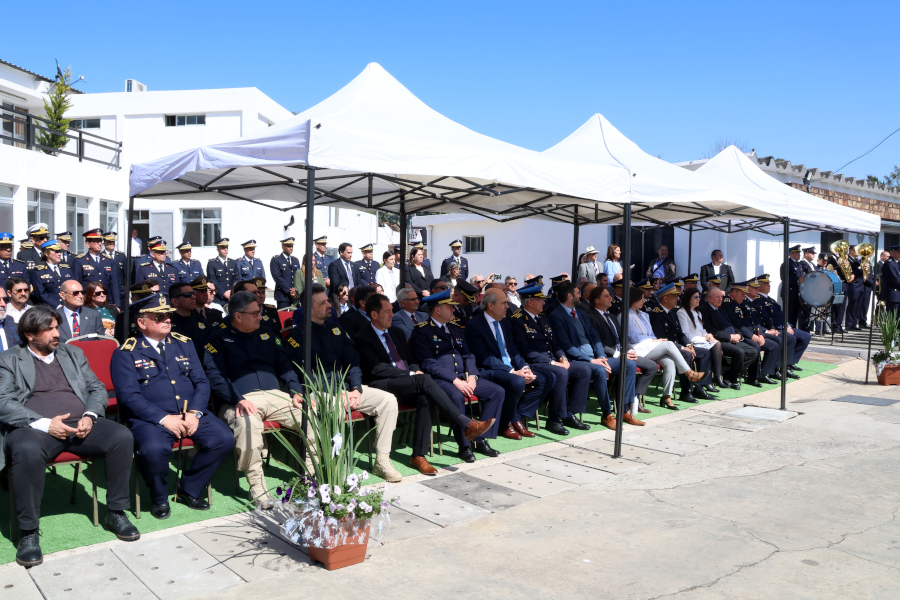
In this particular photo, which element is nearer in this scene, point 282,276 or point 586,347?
point 586,347

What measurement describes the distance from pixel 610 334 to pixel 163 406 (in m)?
5.10

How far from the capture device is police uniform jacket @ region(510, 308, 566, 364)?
723cm

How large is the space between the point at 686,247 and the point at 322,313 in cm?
1193

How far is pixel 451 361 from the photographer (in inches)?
255

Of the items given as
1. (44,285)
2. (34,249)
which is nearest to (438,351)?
(44,285)

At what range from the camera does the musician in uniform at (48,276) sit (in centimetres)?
935

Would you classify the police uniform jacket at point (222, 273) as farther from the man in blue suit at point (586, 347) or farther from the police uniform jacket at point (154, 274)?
the man in blue suit at point (586, 347)

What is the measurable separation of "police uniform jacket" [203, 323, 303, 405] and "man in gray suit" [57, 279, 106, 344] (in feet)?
6.29

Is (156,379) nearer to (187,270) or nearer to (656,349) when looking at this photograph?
(656,349)

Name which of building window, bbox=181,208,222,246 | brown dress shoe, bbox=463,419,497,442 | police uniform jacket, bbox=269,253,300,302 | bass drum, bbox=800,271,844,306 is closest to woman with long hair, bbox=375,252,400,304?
police uniform jacket, bbox=269,253,300,302

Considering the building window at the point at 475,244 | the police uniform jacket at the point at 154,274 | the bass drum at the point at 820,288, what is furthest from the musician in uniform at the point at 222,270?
the bass drum at the point at 820,288

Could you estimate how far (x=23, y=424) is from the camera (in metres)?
4.07

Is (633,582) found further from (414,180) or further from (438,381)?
(414,180)

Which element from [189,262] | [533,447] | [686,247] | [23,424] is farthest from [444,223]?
[23,424]
